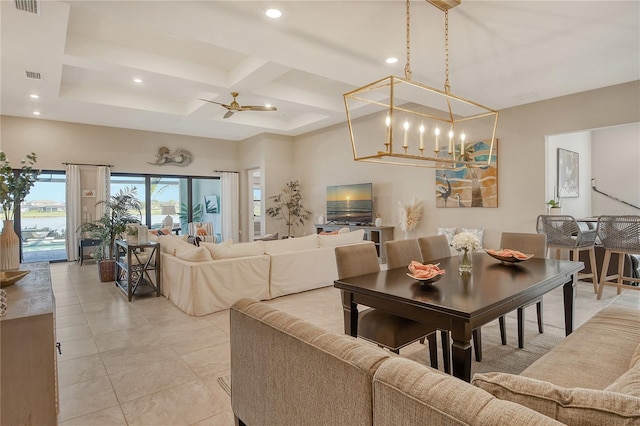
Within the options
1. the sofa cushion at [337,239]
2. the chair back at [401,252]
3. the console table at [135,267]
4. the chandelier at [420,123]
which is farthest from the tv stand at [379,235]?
the console table at [135,267]

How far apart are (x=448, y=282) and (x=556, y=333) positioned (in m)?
1.85

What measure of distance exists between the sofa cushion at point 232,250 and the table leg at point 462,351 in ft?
10.0

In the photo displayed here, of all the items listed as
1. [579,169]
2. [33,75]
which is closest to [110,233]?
[33,75]

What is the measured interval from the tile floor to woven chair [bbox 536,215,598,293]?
520mm

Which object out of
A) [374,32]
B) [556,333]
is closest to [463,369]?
[556,333]

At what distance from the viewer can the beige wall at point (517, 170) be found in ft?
16.0

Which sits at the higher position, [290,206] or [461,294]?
[290,206]

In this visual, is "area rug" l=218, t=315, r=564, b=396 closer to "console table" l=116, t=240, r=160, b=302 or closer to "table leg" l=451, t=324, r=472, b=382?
"table leg" l=451, t=324, r=472, b=382

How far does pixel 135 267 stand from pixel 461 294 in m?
4.61

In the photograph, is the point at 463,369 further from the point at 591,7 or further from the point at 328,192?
the point at 328,192

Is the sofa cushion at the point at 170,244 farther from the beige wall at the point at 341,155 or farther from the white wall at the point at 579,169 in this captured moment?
the white wall at the point at 579,169

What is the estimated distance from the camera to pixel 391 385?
885mm

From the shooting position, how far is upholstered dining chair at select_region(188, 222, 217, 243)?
8.65 meters

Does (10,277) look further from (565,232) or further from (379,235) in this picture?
(379,235)
